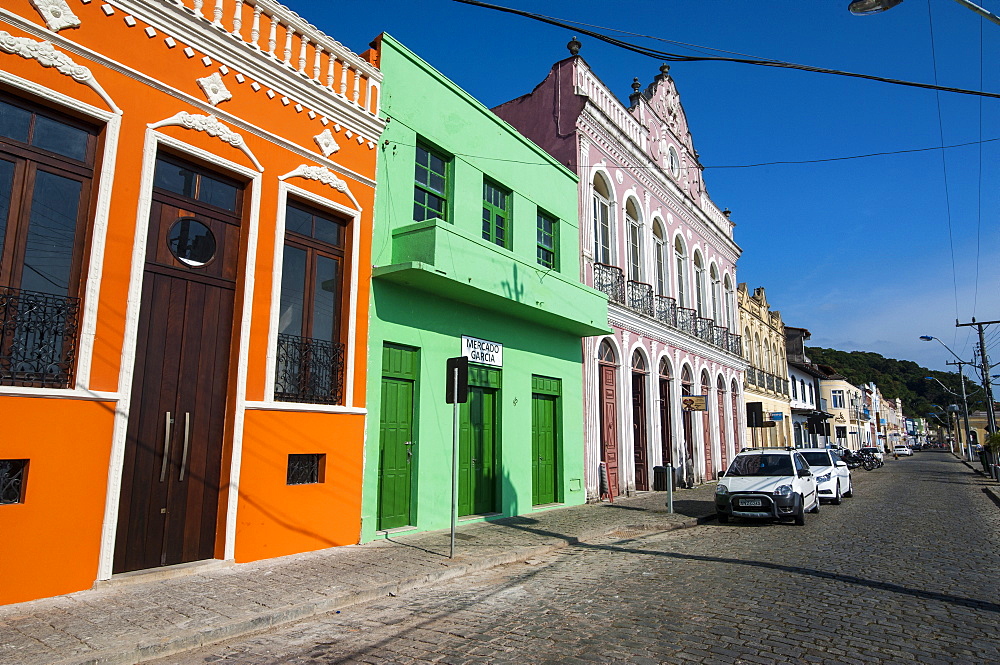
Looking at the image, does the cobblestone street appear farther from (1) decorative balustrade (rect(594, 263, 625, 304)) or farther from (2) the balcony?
(2) the balcony

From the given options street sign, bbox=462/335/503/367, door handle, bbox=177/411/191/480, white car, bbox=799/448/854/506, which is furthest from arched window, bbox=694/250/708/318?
door handle, bbox=177/411/191/480

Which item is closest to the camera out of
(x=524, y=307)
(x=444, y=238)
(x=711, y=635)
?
(x=711, y=635)

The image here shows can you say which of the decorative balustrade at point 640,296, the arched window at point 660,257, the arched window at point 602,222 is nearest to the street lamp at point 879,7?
the arched window at point 602,222

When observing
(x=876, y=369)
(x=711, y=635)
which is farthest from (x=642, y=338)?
(x=876, y=369)

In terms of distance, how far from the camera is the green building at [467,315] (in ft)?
33.5

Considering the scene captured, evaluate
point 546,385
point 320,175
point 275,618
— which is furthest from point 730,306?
point 275,618

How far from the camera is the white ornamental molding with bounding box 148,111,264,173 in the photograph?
24.8 ft

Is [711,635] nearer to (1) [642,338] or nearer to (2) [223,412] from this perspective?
(2) [223,412]

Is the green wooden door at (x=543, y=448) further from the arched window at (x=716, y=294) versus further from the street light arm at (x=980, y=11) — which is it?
the arched window at (x=716, y=294)

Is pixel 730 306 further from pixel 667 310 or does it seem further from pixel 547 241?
pixel 547 241

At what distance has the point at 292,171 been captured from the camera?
898 centimetres

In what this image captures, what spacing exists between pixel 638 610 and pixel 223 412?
552cm

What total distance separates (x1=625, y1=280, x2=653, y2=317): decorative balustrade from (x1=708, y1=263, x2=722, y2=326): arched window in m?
8.10

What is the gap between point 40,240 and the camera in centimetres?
643
